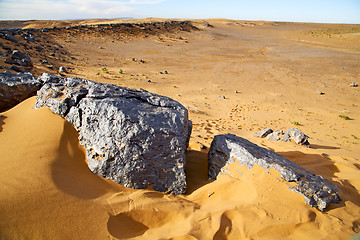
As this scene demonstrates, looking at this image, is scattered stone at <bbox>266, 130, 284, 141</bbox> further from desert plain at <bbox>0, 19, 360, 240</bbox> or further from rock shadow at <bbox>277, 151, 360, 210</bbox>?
rock shadow at <bbox>277, 151, 360, 210</bbox>

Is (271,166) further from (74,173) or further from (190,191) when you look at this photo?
(74,173)

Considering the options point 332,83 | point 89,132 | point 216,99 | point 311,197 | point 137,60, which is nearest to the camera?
point 311,197

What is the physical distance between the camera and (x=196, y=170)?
13.1 ft

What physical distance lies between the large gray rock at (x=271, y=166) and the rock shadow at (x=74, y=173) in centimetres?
180

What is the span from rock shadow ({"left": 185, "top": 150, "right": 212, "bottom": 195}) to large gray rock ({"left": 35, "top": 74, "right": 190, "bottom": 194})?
33 centimetres

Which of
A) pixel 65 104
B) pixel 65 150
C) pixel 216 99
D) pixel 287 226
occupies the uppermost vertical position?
pixel 65 104

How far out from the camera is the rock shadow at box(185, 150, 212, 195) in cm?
346

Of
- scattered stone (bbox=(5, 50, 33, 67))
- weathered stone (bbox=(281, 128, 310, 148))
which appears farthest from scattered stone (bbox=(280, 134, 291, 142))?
scattered stone (bbox=(5, 50, 33, 67))

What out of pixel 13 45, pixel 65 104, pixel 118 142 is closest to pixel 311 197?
pixel 118 142

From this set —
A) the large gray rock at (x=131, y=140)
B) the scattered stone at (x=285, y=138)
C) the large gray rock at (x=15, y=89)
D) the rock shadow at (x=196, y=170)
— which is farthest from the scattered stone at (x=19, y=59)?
the scattered stone at (x=285, y=138)

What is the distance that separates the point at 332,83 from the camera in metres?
15.9

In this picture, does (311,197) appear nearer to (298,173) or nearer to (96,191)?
(298,173)

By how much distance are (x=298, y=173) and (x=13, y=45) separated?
1749cm

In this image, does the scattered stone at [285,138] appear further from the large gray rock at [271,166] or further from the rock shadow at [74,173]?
the rock shadow at [74,173]
